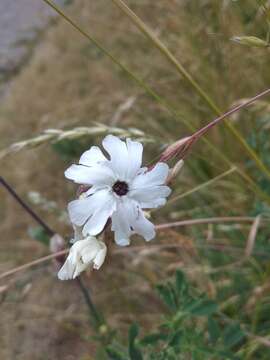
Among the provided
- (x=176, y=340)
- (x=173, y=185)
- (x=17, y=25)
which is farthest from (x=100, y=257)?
(x=17, y=25)

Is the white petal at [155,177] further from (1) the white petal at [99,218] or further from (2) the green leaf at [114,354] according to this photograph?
(2) the green leaf at [114,354]

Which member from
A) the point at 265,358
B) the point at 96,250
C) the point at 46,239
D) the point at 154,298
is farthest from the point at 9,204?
the point at 96,250

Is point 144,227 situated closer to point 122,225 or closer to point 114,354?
point 122,225

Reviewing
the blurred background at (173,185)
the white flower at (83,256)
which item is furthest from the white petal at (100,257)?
the blurred background at (173,185)

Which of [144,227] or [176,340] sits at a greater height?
[144,227]

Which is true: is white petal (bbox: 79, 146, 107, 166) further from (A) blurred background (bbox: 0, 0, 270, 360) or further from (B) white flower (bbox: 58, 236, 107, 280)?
(A) blurred background (bbox: 0, 0, 270, 360)
